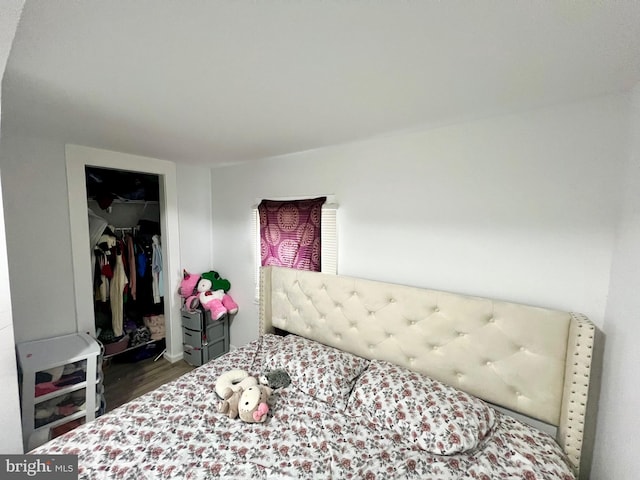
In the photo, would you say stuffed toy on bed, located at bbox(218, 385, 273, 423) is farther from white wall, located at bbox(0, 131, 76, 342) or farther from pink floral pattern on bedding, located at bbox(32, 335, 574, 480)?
white wall, located at bbox(0, 131, 76, 342)

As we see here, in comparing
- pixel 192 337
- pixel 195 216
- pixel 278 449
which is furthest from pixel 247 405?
pixel 195 216

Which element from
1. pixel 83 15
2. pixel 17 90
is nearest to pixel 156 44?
pixel 83 15

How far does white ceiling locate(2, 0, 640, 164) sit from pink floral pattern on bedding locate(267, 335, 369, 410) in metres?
1.54

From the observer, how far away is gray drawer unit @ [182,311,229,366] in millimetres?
2846

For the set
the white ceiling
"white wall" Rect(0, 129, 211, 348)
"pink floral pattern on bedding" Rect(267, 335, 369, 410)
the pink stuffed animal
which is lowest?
"pink floral pattern on bedding" Rect(267, 335, 369, 410)

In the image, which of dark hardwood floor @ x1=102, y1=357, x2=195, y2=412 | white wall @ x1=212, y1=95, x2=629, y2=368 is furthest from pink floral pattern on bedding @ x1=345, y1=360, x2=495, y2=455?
dark hardwood floor @ x1=102, y1=357, x2=195, y2=412

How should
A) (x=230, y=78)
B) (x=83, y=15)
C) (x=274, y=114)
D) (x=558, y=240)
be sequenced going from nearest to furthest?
(x=83, y=15) → (x=230, y=78) → (x=558, y=240) → (x=274, y=114)

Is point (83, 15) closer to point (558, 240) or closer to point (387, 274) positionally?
point (387, 274)

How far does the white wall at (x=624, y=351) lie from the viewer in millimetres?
997

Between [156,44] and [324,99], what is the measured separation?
0.69 meters

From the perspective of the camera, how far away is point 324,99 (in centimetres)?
128

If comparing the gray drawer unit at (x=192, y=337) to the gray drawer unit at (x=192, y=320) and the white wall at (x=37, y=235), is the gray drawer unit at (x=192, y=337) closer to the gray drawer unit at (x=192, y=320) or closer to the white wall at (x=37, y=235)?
the gray drawer unit at (x=192, y=320)

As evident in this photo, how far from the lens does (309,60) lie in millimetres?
954

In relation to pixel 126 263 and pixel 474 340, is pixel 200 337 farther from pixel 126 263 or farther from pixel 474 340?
pixel 474 340
